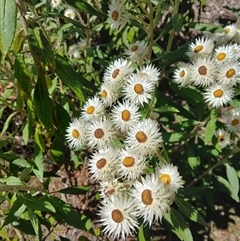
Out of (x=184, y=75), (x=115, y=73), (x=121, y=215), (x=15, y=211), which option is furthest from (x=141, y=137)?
(x=15, y=211)

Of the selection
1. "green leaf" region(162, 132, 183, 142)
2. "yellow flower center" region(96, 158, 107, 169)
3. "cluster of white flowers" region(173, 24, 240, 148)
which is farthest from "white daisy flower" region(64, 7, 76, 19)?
"yellow flower center" region(96, 158, 107, 169)

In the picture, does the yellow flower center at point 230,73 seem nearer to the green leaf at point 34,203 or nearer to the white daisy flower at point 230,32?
the white daisy flower at point 230,32

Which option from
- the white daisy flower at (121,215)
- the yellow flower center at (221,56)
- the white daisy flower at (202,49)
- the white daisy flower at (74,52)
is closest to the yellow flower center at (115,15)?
the white daisy flower at (202,49)

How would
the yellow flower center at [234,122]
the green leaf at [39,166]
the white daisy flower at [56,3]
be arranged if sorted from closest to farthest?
the yellow flower center at [234,122] → the green leaf at [39,166] → the white daisy flower at [56,3]

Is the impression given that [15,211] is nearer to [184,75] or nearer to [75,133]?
[75,133]

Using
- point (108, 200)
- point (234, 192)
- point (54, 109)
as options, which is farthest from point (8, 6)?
point (234, 192)

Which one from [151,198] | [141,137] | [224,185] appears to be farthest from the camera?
[224,185]
